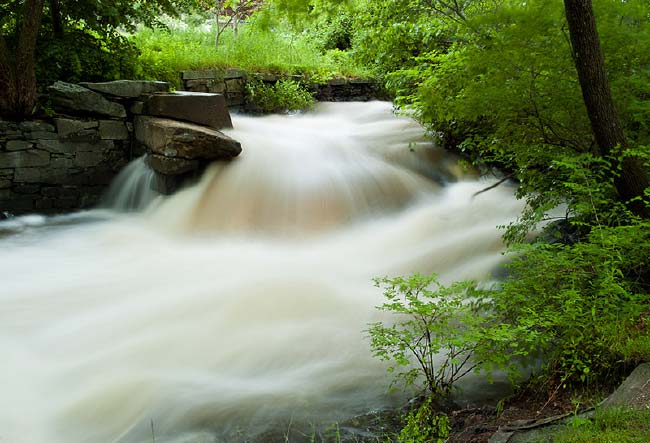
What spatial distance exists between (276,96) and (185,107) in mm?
3519

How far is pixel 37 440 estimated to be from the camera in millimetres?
2957

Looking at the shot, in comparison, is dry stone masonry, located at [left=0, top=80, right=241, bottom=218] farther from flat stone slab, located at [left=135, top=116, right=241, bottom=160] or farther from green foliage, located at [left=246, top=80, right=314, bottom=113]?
green foliage, located at [left=246, top=80, right=314, bottom=113]

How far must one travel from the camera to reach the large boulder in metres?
7.34

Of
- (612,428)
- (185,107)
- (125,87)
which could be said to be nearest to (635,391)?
(612,428)

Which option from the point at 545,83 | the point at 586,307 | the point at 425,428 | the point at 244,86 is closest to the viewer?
the point at 425,428

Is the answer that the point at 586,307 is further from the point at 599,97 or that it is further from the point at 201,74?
the point at 201,74

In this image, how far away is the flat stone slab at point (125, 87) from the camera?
7586mm

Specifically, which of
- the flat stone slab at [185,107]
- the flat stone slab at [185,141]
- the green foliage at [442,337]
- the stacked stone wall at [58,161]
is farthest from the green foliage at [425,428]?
the stacked stone wall at [58,161]

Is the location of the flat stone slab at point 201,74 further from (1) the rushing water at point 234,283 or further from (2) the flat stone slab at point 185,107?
(2) the flat stone slab at point 185,107

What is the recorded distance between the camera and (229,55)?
11.0 metres


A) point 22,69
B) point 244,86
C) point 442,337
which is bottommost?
point 442,337

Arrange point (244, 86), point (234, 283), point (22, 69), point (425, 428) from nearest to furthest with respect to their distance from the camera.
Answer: point (425, 428)
point (234, 283)
point (22, 69)
point (244, 86)

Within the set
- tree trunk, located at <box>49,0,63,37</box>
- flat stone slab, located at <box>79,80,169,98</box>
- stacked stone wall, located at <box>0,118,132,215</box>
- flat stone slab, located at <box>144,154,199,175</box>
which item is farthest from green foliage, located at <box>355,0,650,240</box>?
tree trunk, located at <box>49,0,63,37</box>

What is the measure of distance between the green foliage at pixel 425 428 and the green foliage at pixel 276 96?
345 inches
